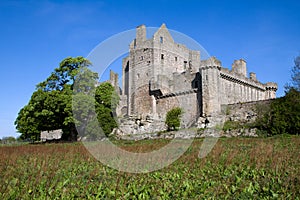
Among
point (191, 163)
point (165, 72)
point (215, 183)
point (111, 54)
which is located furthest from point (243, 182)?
point (165, 72)

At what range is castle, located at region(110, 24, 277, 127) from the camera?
110 ft

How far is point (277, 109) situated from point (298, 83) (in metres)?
3.86

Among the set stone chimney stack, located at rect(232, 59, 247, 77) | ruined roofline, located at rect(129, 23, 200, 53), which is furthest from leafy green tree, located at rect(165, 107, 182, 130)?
stone chimney stack, located at rect(232, 59, 247, 77)

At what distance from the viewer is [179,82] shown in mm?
38438

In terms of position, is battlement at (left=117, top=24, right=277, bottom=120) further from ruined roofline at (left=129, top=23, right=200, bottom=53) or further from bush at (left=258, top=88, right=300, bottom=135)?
bush at (left=258, top=88, right=300, bottom=135)

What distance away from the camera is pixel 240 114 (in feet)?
95.0

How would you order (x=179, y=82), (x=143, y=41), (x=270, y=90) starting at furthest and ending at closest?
(x=270, y=90), (x=143, y=41), (x=179, y=82)

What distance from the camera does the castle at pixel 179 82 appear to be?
3356 cm

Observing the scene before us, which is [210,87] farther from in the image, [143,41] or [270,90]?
[270,90]

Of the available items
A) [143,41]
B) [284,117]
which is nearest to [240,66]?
[143,41]

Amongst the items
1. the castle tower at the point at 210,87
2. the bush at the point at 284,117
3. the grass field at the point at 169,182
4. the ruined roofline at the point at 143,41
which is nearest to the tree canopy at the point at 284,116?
the bush at the point at 284,117

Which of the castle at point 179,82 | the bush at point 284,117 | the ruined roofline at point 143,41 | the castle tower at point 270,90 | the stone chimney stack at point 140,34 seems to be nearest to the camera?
the bush at point 284,117

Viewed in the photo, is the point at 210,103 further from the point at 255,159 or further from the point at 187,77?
the point at 255,159

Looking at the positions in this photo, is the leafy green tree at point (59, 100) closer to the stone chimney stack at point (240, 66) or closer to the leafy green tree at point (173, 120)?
the leafy green tree at point (173, 120)
